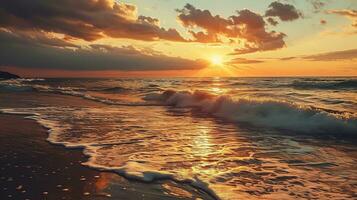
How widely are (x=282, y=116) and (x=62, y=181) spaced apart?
10.3 metres

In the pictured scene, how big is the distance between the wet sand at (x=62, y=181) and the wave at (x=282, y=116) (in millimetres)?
7563

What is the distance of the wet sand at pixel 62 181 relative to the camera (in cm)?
494

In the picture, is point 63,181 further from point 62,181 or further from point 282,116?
point 282,116

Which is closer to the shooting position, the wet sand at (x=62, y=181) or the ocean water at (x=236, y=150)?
the wet sand at (x=62, y=181)

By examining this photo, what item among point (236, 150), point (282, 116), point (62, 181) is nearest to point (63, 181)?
→ point (62, 181)

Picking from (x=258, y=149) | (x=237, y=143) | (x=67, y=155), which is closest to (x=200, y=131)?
(x=237, y=143)

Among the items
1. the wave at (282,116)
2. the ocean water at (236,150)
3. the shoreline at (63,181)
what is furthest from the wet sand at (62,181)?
the wave at (282,116)

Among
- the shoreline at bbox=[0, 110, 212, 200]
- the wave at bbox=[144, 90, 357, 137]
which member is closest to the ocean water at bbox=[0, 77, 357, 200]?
the wave at bbox=[144, 90, 357, 137]

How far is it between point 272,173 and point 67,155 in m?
4.10

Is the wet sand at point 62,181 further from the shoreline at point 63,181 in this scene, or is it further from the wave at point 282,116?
the wave at point 282,116

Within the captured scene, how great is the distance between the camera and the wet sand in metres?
4.94

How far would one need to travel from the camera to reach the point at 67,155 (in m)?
7.37

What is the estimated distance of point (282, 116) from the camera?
13.9m

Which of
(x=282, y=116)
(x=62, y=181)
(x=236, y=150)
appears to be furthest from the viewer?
(x=282, y=116)
